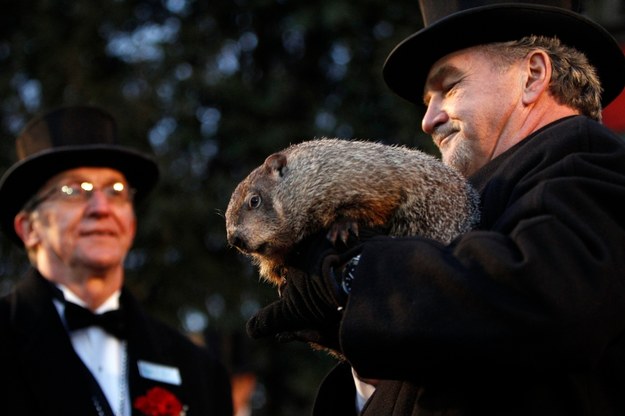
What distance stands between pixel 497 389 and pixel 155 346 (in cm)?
291

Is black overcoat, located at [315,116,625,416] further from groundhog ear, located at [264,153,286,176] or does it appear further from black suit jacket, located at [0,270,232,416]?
black suit jacket, located at [0,270,232,416]

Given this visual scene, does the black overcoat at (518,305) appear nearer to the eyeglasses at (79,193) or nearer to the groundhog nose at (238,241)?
the groundhog nose at (238,241)

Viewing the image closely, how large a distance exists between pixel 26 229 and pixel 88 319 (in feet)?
2.71

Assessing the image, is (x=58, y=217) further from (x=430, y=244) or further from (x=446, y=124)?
(x=430, y=244)

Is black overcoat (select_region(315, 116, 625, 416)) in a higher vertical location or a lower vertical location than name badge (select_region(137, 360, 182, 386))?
higher

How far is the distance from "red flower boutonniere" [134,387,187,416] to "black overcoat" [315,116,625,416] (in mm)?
2358

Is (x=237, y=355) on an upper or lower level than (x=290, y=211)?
lower

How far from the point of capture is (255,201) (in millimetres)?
2686

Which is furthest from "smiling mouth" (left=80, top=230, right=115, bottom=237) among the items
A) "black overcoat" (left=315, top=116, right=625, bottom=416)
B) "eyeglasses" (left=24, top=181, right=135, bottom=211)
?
"black overcoat" (left=315, top=116, right=625, bottom=416)

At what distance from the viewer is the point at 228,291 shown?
324 inches

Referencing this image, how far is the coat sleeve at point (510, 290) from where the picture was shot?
6.14ft

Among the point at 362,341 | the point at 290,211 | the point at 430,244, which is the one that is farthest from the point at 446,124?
the point at 362,341

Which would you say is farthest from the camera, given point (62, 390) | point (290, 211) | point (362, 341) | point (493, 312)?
point (62, 390)

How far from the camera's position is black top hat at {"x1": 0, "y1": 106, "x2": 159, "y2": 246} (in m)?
4.82
